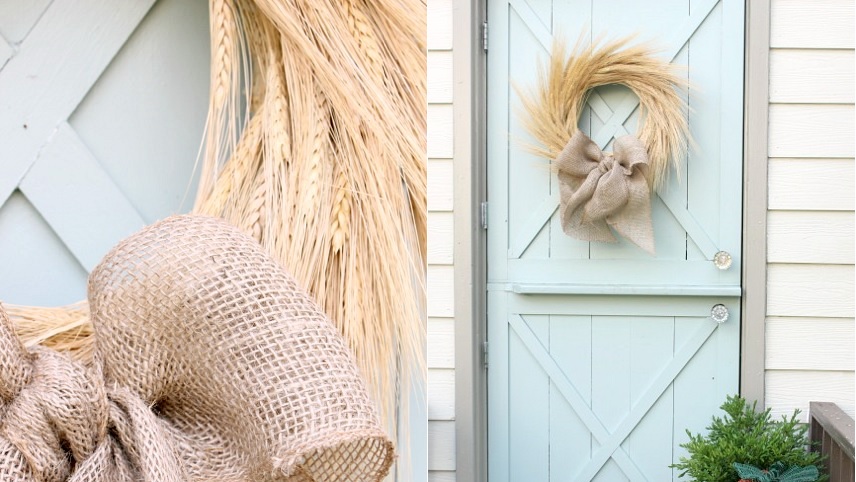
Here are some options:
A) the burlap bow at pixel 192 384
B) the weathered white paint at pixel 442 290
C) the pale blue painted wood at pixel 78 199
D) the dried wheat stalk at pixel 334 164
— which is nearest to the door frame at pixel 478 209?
the weathered white paint at pixel 442 290

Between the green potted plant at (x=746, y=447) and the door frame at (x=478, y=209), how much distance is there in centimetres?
9

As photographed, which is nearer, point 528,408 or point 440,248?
point 440,248

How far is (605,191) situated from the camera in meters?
1.67

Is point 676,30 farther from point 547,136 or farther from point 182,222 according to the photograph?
point 182,222

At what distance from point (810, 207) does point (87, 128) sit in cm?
142

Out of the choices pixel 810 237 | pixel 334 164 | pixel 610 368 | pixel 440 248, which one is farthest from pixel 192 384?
pixel 810 237

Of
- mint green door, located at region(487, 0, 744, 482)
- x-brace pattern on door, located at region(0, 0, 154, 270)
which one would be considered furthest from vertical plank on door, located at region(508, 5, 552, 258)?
x-brace pattern on door, located at region(0, 0, 154, 270)

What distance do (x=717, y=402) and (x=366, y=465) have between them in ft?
4.21

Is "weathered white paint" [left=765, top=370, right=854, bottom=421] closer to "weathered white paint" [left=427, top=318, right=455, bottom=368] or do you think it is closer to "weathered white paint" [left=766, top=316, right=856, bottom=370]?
"weathered white paint" [left=766, top=316, right=856, bottom=370]

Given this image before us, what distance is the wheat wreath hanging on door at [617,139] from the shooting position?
1.68 metres

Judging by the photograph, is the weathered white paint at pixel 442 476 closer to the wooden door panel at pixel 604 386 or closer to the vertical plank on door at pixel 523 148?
the wooden door panel at pixel 604 386

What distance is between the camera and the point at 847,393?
5.53 feet

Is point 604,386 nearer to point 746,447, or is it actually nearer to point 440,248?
point 746,447

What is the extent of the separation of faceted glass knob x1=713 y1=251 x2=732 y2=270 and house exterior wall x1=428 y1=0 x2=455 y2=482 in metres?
0.60
